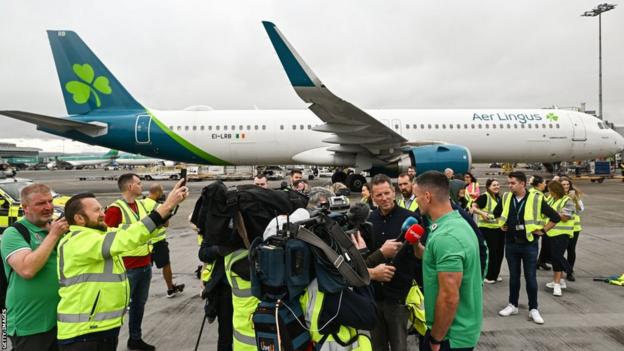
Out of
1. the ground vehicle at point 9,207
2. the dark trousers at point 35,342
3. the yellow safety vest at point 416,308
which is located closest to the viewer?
the dark trousers at point 35,342

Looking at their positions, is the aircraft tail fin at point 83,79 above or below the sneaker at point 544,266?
above

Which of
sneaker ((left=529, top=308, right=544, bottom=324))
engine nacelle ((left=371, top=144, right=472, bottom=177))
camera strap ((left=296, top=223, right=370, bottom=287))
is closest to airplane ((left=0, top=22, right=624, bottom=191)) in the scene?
engine nacelle ((left=371, top=144, right=472, bottom=177))

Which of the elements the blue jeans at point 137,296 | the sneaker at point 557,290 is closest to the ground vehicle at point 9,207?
the blue jeans at point 137,296

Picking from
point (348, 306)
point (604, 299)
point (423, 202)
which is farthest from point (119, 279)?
point (604, 299)

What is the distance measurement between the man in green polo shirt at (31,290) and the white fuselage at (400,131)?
14257 mm

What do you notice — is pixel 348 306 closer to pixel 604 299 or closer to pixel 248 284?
pixel 248 284

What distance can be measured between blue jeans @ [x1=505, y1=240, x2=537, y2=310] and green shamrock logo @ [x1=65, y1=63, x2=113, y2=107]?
1751 cm

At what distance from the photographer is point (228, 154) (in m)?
16.9

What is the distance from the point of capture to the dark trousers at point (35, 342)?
253 cm

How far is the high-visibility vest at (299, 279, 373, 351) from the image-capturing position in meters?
1.85

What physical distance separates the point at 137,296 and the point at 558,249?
17.6 ft

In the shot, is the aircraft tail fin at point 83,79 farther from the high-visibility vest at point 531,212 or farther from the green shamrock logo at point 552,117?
the green shamrock logo at point 552,117

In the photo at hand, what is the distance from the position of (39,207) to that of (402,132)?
15655 mm

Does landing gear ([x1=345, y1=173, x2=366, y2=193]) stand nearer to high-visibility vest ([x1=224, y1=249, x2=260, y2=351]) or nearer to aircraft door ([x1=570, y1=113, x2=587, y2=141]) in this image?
aircraft door ([x1=570, y1=113, x2=587, y2=141])
